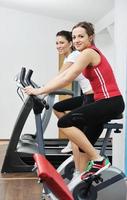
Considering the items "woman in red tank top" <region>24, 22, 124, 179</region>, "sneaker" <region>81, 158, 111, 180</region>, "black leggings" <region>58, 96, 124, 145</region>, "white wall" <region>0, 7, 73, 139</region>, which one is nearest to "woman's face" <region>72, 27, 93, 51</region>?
"woman in red tank top" <region>24, 22, 124, 179</region>

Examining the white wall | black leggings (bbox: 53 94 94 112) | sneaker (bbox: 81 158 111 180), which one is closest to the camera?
sneaker (bbox: 81 158 111 180)

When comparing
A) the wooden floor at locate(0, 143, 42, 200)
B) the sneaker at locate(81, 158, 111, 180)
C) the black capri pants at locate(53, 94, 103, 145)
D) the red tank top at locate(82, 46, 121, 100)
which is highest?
the red tank top at locate(82, 46, 121, 100)

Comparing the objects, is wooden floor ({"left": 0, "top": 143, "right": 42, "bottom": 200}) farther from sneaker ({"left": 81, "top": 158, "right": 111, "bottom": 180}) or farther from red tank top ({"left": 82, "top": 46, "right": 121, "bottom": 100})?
red tank top ({"left": 82, "top": 46, "right": 121, "bottom": 100})

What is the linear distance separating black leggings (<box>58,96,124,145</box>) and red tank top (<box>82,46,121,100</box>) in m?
0.05

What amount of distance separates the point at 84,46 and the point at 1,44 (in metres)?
5.72

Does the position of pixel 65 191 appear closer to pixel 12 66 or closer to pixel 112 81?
pixel 112 81

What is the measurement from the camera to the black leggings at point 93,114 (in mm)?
2363

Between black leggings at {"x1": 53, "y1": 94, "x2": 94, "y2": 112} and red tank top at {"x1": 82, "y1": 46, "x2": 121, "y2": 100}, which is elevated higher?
red tank top at {"x1": 82, "y1": 46, "x2": 121, "y2": 100}

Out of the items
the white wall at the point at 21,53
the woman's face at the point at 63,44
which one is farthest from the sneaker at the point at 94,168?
the white wall at the point at 21,53

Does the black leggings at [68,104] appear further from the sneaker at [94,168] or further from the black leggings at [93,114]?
the sneaker at [94,168]

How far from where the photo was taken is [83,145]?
2.46 meters

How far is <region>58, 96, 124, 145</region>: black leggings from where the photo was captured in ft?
7.75

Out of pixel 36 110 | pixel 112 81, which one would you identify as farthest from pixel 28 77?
pixel 112 81

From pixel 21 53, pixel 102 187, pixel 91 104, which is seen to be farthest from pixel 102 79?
pixel 21 53
